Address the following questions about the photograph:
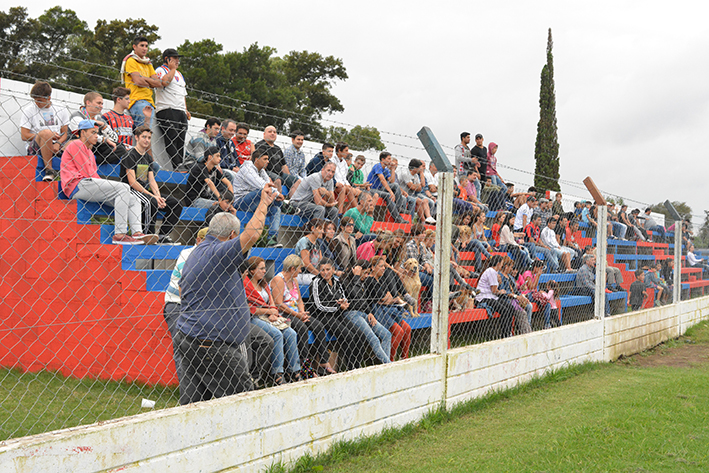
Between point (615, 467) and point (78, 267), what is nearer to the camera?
point (615, 467)

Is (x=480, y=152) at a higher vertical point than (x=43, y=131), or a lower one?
higher

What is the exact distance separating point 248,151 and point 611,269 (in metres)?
5.96

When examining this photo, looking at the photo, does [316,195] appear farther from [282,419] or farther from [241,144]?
[282,419]

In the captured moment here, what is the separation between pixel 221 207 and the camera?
5.36m

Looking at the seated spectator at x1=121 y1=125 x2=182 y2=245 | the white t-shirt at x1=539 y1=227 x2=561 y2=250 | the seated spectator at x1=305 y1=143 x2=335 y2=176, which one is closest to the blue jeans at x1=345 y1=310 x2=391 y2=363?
the seated spectator at x1=121 y1=125 x2=182 y2=245

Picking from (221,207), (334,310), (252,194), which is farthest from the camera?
(252,194)

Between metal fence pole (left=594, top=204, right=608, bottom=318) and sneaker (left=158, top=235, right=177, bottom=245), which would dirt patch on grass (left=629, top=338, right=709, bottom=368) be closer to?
metal fence pole (left=594, top=204, right=608, bottom=318)

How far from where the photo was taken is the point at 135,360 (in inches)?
215

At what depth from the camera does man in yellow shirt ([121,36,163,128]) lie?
7.52 meters

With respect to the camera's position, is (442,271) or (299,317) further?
(299,317)

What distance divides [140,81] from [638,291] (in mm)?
8306

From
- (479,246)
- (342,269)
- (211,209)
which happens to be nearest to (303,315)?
(342,269)

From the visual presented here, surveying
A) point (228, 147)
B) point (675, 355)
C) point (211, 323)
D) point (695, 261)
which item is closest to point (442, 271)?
point (211, 323)

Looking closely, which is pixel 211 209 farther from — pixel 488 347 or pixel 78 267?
pixel 488 347
